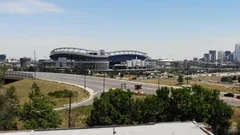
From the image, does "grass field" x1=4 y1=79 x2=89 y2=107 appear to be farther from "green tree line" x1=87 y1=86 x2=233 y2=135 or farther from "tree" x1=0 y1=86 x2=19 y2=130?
"green tree line" x1=87 y1=86 x2=233 y2=135

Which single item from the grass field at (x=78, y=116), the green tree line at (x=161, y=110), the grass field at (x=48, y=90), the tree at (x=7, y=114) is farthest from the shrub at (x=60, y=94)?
the green tree line at (x=161, y=110)

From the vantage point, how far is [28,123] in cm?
3500

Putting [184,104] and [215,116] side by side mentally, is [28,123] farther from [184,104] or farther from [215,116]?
[215,116]

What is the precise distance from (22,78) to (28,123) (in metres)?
81.7

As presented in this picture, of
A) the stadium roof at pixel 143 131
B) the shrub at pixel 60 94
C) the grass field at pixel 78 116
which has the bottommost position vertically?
the grass field at pixel 78 116

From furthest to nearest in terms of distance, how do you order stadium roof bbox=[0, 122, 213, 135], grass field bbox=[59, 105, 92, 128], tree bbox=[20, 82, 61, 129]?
1. grass field bbox=[59, 105, 92, 128]
2. tree bbox=[20, 82, 61, 129]
3. stadium roof bbox=[0, 122, 213, 135]

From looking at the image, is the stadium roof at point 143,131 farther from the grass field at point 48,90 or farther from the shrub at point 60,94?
the shrub at point 60,94

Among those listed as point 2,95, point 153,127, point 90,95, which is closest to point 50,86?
point 90,95

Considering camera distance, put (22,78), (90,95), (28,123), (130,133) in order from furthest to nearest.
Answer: (22,78), (90,95), (28,123), (130,133)

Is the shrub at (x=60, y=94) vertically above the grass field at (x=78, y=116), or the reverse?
the shrub at (x=60, y=94)

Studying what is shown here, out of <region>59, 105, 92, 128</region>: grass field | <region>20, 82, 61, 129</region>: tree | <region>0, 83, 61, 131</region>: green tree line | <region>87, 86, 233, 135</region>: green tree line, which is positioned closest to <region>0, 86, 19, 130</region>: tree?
<region>0, 83, 61, 131</region>: green tree line

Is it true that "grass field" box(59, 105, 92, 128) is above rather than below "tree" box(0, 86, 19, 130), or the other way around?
below

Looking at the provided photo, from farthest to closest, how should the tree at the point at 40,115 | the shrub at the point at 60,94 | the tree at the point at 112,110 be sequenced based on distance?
the shrub at the point at 60,94 → the tree at the point at 112,110 → the tree at the point at 40,115

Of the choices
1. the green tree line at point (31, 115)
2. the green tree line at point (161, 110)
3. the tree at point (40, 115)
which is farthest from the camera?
the green tree line at point (161, 110)
